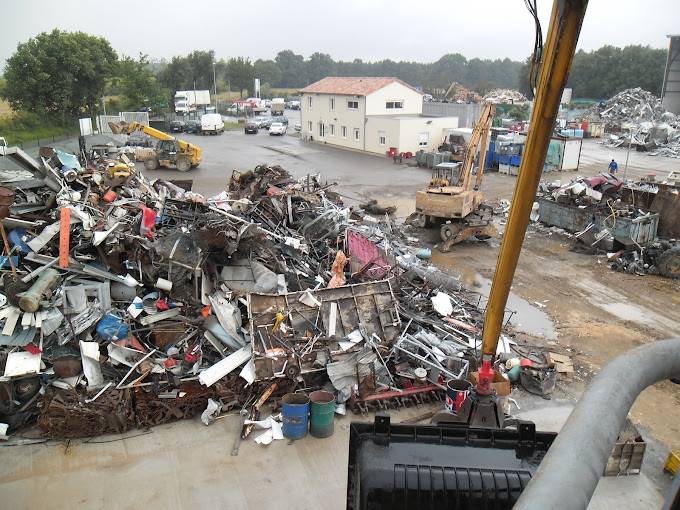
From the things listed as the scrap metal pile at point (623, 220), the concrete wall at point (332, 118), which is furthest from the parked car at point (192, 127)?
the scrap metal pile at point (623, 220)

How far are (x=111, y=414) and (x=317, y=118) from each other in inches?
1406

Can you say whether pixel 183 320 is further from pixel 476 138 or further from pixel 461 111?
pixel 461 111

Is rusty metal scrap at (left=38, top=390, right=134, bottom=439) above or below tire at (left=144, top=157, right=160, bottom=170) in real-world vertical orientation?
below

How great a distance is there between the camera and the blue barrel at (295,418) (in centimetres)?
779

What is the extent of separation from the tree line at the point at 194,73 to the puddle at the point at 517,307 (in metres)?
35.4

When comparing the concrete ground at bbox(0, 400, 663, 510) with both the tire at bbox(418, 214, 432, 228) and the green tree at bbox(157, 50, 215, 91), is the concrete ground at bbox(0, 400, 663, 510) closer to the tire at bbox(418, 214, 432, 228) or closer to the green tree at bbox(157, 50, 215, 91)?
the tire at bbox(418, 214, 432, 228)

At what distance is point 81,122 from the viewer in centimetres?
3322

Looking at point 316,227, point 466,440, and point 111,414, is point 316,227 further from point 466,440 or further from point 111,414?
point 466,440

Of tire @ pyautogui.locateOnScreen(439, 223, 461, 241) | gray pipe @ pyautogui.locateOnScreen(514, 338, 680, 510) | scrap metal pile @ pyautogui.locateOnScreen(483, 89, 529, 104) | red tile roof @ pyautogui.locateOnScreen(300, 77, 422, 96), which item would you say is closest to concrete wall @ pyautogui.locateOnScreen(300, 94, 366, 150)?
red tile roof @ pyautogui.locateOnScreen(300, 77, 422, 96)

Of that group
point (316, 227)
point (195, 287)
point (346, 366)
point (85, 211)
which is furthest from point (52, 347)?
point (316, 227)

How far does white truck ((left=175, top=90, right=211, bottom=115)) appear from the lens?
57816 millimetres

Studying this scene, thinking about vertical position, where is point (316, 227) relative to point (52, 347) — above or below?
above

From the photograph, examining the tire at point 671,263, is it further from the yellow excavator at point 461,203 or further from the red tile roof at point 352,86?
the red tile roof at point 352,86

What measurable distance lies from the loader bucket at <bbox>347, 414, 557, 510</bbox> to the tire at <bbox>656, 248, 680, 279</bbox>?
13116mm
